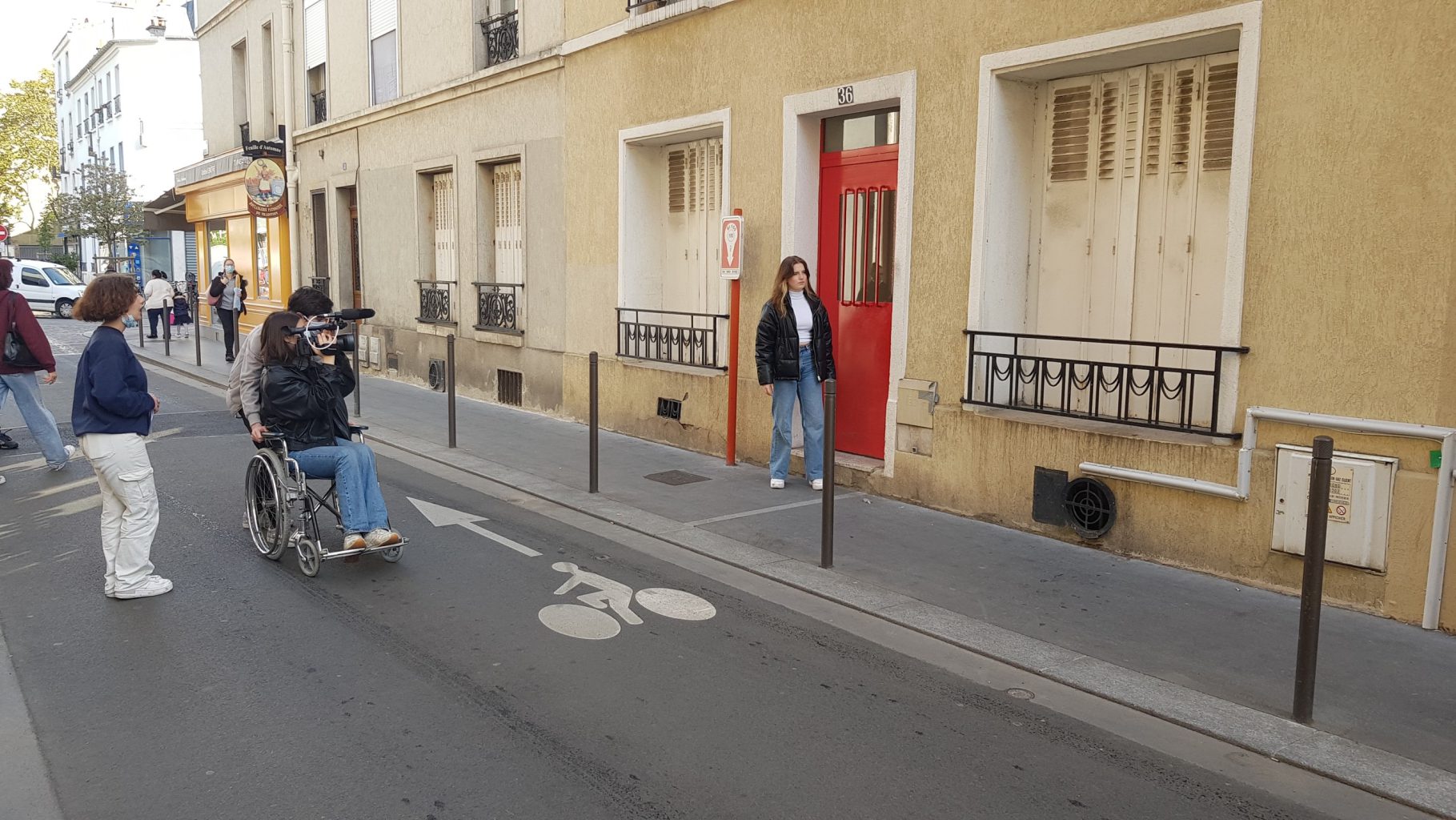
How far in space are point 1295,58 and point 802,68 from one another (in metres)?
4.25

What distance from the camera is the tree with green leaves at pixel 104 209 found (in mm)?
37781

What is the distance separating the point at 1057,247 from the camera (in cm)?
772

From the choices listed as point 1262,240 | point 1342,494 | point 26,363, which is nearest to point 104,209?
point 26,363

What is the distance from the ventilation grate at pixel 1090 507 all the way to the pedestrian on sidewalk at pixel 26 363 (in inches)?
323

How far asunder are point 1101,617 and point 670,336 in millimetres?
6301

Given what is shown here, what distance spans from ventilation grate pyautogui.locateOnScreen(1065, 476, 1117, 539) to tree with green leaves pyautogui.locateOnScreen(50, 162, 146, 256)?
126ft

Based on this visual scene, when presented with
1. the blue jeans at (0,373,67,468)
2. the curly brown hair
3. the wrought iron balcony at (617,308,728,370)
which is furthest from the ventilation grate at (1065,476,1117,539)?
the blue jeans at (0,373,67,468)

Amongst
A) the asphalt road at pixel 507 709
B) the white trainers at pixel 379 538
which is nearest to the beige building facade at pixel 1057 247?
the asphalt road at pixel 507 709

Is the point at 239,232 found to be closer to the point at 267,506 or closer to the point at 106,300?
the point at 267,506

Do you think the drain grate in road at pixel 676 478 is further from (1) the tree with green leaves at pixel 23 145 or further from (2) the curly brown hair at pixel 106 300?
(1) the tree with green leaves at pixel 23 145

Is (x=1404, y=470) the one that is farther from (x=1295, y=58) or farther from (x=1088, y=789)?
(x=1088, y=789)

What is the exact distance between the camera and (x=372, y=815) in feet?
11.6

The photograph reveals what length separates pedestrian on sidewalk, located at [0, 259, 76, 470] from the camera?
30.5 feet

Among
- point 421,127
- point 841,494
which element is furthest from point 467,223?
point 841,494
